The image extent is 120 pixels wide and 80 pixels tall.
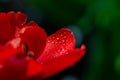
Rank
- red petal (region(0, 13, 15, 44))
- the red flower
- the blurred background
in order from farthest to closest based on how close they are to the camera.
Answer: the blurred background < red petal (region(0, 13, 15, 44)) < the red flower

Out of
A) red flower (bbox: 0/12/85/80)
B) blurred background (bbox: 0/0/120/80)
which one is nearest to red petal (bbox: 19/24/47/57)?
red flower (bbox: 0/12/85/80)

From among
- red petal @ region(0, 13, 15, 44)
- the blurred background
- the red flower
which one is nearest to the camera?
the red flower

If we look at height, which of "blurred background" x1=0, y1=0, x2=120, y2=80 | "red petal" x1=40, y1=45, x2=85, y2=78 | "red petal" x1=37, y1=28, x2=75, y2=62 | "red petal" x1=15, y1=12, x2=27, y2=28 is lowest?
"blurred background" x1=0, y1=0, x2=120, y2=80

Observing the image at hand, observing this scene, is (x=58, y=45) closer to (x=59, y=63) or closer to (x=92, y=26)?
(x=59, y=63)

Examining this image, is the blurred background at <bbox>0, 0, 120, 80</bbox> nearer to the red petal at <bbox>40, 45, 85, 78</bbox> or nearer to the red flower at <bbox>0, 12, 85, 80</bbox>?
the red flower at <bbox>0, 12, 85, 80</bbox>

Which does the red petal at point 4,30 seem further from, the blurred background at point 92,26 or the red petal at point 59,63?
the blurred background at point 92,26

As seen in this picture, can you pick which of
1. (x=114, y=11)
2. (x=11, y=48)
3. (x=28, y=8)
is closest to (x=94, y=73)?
(x=114, y=11)

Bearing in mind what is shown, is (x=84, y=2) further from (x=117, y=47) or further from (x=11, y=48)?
(x=11, y=48)

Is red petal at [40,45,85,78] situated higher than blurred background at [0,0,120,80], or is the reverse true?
red petal at [40,45,85,78]
